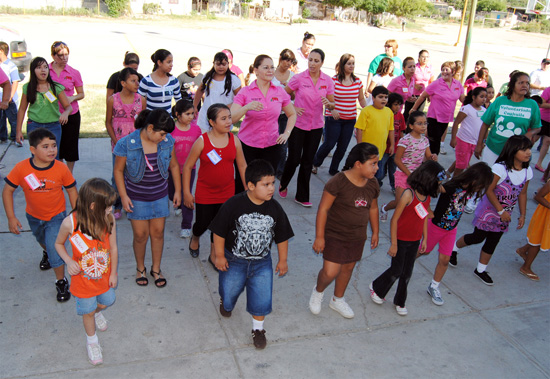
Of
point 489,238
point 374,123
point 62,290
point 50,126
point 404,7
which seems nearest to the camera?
point 62,290

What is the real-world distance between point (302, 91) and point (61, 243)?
3.77 meters

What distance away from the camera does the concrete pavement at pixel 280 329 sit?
3.45 metres

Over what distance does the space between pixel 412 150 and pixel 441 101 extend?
2454 mm

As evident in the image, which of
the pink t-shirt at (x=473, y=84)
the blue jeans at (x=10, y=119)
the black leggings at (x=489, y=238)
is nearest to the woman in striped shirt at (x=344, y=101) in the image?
the black leggings at (x=489, y=238)

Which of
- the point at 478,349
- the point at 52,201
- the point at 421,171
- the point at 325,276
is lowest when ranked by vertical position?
the point at 478,349

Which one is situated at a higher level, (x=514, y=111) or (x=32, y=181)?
(x=514, y=111)

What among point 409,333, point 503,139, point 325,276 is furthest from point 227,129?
point 503,139

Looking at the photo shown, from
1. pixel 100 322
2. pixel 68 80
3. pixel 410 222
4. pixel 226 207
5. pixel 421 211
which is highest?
pixel 68 80

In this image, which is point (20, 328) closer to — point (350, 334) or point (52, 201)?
point (52, 201)

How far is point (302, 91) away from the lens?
A: 6.09m

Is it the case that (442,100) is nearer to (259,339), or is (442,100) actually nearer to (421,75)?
(421,75)

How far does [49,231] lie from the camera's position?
3.99 metres

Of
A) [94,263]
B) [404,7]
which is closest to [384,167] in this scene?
[94,263]

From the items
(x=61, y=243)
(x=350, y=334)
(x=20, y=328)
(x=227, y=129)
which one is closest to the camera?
(x=61, y=243)
